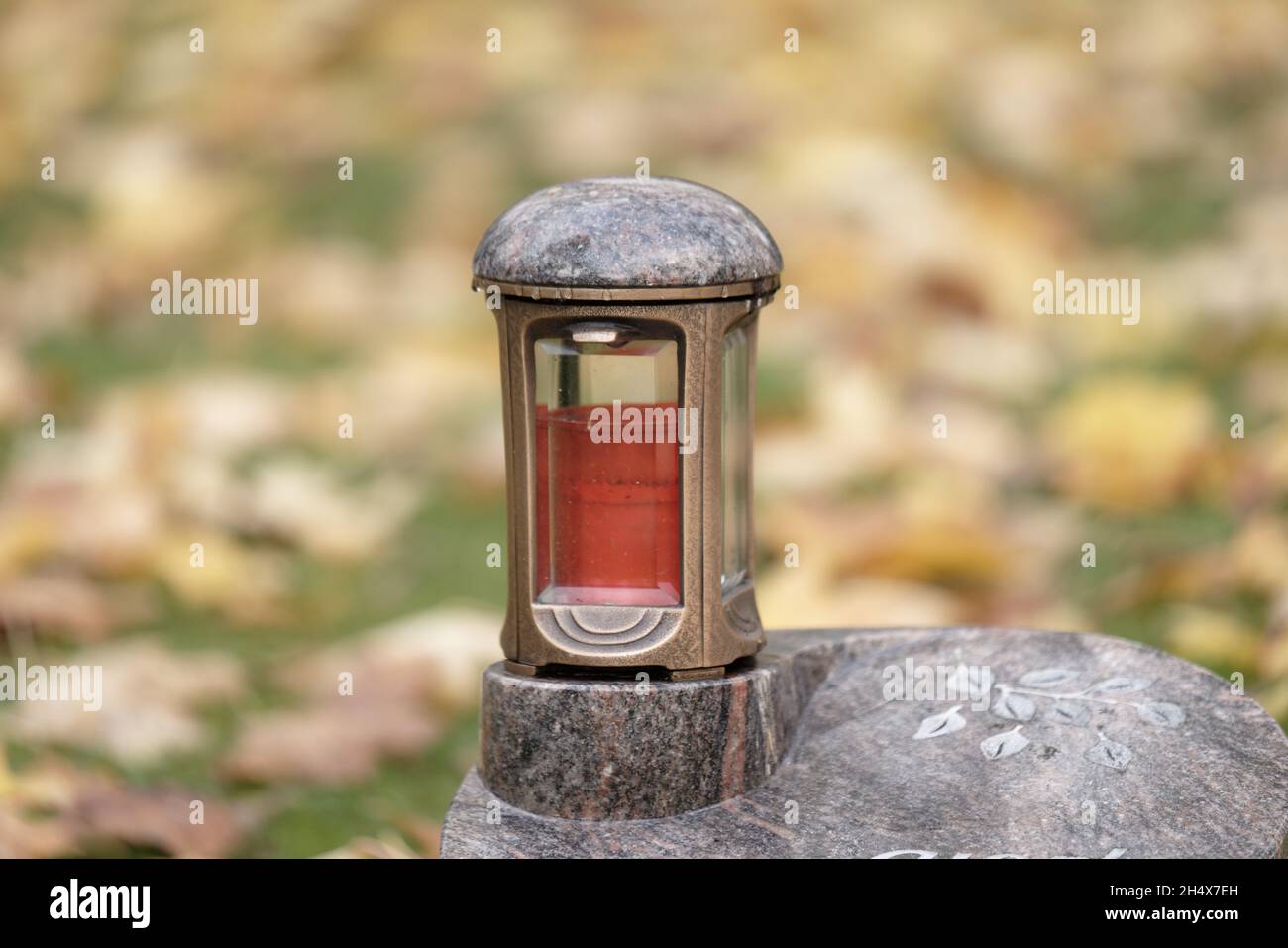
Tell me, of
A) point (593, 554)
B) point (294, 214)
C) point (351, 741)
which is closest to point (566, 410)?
point (593, 554)

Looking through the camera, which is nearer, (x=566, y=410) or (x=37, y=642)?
(x=566, y=410)

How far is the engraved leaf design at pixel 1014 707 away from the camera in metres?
2.08

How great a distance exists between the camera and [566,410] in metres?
2.04

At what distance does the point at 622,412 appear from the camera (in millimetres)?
2000

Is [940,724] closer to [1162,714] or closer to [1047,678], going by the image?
[1047,678]

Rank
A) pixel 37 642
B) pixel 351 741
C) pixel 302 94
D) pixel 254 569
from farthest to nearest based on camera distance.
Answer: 1. pixel 302 94
2. pixel 254 569
3. pixel 37 642
4. pixel 351 741

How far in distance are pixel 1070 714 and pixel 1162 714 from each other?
0.35 ft

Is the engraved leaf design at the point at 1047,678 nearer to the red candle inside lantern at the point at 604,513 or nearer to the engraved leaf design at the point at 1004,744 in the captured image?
the engraved leaf design at the point at 1004,744

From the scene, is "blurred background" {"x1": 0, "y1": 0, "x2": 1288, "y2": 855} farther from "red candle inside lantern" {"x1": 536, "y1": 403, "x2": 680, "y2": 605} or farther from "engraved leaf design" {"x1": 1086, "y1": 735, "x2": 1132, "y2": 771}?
"engraved leaf design" {"x1": 1086, "y1": 735, "x2": 1132, "y2": 771}

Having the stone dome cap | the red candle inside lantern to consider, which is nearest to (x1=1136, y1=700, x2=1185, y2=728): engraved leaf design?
the red candle inside lantern

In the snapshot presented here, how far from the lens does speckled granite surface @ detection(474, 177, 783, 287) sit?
6.23 feet

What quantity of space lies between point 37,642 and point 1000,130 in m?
3.07

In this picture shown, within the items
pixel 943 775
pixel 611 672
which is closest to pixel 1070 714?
→ pixel 943 775

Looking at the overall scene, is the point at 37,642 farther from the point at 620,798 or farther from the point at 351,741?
the point at 620,798
